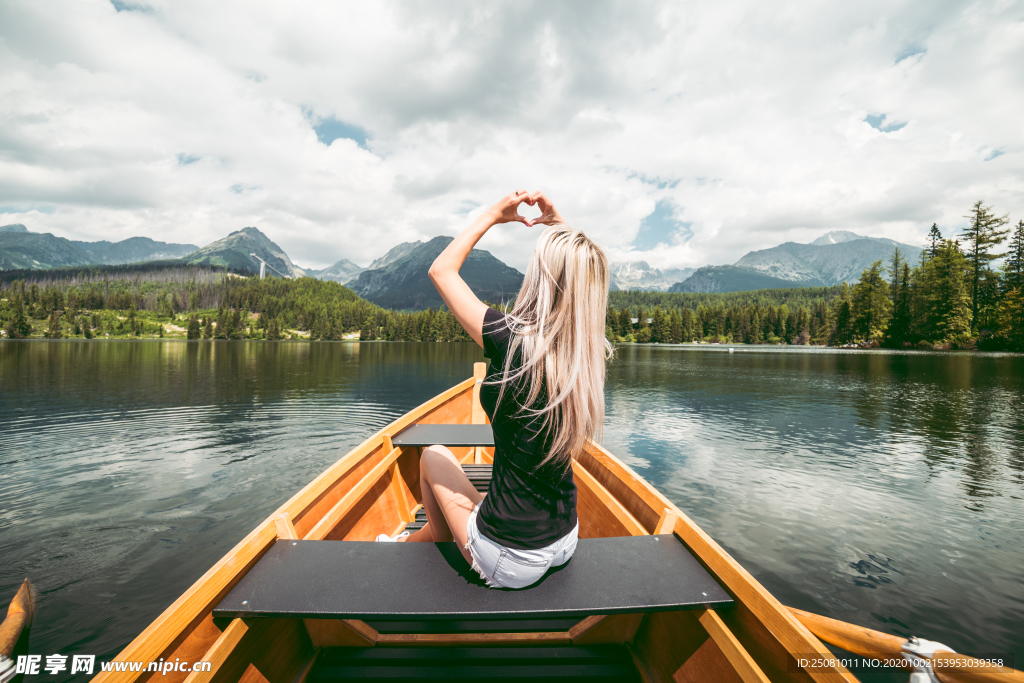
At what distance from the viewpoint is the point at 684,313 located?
131250 mm

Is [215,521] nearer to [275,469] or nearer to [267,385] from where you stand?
[275,469]

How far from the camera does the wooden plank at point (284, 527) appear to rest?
327cm

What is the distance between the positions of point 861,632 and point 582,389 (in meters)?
2.36

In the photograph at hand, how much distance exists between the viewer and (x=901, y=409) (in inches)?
810

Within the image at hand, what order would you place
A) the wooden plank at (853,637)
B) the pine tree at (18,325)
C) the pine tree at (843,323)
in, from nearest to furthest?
the wooden plank at (853,637), the pine tree at (843,323), the pine tree at (18,325)

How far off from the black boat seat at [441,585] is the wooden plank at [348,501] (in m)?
0.52

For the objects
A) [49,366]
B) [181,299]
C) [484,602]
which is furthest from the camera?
[181,299]

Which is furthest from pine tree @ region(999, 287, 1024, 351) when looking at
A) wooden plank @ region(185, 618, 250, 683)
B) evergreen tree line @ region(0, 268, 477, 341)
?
evergreen tree line @ region(0, 268, 477, 341)

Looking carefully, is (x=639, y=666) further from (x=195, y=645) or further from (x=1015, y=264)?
(x=1015, y=264)

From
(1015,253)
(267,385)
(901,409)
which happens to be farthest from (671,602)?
(1015,253)

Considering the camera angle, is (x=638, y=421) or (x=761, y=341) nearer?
(x=638, y=421)

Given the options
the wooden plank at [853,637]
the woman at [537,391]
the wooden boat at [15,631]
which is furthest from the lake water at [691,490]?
the woman at [537,391]

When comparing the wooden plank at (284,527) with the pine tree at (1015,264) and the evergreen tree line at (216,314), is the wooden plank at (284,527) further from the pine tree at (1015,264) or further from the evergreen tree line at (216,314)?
the evergreen tree line at (216,314)

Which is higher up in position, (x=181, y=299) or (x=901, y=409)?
(x=181, y=299)
